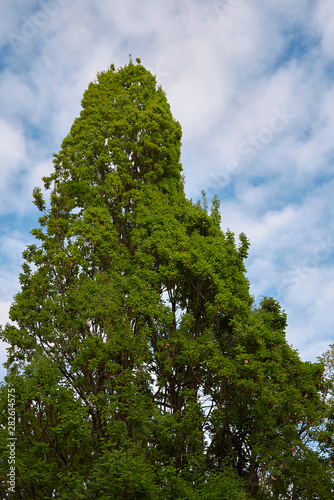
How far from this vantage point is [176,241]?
12289 millimetres

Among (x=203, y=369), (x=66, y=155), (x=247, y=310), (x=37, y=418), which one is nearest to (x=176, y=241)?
(x=247, y=310)

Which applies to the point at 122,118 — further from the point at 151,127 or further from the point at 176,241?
the point at 176,241

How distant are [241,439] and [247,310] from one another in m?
3.39

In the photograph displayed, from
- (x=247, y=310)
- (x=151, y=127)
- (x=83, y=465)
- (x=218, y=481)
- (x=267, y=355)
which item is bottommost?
(x=218, y=481)

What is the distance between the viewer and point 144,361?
10.7 metres

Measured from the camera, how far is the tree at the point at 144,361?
907 centimetres

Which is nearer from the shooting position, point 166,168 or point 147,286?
point 147,286

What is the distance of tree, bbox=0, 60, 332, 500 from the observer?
29.8 feet

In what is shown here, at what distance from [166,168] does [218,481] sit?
1037 centimetres

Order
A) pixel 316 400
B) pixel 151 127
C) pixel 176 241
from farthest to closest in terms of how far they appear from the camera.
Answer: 1. pixel 151 127
2. pixel 176 241
3. pixel 316 400

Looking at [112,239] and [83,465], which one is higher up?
[112,239]

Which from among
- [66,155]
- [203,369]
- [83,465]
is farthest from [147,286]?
[66,155]

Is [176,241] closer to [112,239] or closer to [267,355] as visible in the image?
[112,239]

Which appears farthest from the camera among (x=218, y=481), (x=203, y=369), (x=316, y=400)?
(x=203, y=369)
